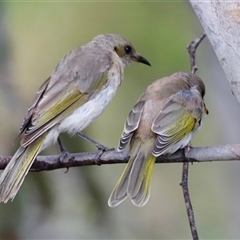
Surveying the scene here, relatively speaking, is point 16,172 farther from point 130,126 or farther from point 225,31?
point 225,31

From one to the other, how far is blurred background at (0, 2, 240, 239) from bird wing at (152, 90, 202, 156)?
4.38ft

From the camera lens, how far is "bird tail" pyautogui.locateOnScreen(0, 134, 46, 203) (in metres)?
3.59

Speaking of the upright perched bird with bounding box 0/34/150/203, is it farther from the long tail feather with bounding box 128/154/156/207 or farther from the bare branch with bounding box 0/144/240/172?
the long tail feather with bounding box 128/154/156/207

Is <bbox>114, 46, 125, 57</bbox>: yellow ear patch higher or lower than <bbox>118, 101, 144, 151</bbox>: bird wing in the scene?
higher

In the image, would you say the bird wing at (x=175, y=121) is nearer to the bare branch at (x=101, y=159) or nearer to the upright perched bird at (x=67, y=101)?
the bare branch at (x=101, y=159)

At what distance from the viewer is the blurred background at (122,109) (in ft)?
17.5

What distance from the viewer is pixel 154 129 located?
154 inches

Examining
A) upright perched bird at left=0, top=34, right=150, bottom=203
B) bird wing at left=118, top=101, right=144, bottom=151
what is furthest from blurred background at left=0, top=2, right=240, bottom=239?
bird wing at left=118, top=101, right=144, bottom=151

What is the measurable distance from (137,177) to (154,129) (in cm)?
37

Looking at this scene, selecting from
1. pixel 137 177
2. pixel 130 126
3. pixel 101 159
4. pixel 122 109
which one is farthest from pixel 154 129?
pixel 122 109

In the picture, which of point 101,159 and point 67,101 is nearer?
point 101,159

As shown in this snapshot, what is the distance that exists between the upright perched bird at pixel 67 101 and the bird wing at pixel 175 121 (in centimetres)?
60

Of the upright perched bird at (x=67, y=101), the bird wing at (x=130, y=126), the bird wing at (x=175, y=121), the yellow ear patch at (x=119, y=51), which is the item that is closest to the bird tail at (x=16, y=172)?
the upright perched bird at (x=67, y=101)

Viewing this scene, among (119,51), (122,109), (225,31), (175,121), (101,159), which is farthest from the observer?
(122,109)
